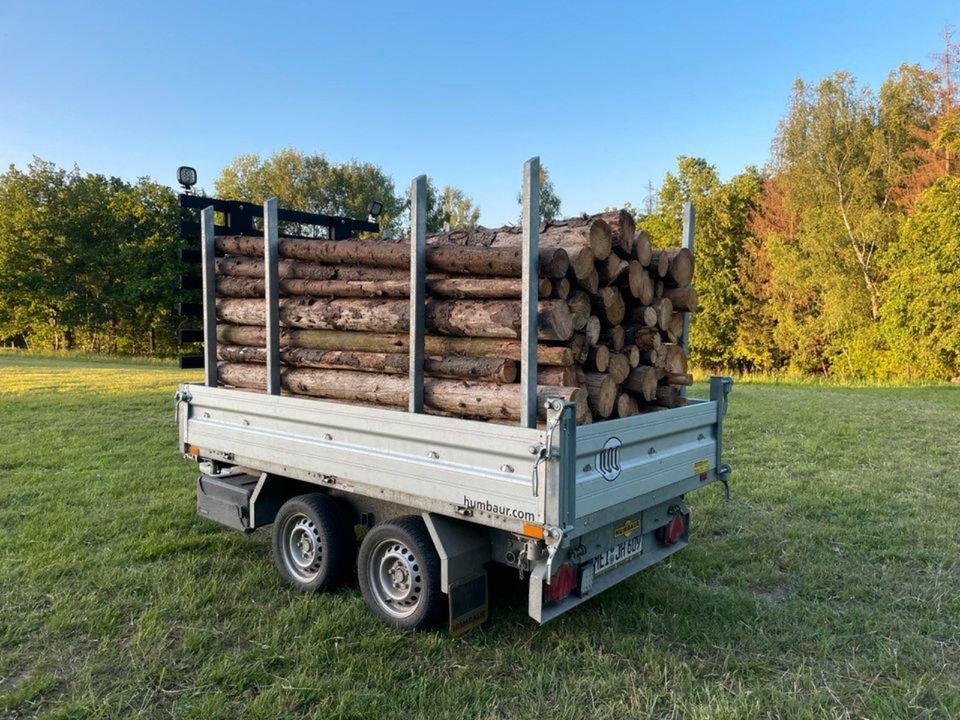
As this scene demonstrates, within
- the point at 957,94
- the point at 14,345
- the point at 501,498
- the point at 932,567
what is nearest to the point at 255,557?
the point at 501,498

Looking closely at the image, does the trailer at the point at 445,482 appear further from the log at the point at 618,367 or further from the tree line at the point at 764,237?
the tree line at the point at 764,237

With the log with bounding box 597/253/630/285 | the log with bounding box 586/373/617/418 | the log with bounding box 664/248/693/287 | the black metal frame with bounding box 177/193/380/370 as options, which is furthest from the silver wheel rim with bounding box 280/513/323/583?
the log with bounding box 664/248/693/287

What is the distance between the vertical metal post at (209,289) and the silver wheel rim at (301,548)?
4.73 ft

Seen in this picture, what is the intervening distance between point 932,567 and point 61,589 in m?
6.13

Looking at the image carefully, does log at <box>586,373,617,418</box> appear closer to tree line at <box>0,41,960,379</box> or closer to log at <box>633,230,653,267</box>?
log at <box>633,230,653,267</box>

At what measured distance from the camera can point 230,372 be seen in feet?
16.7

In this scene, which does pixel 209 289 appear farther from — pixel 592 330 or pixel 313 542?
pixel 592 330

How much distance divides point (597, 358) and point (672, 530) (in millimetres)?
1460

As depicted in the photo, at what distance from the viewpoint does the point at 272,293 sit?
4.51 metres

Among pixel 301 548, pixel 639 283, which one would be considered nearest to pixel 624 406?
pixel 639 283

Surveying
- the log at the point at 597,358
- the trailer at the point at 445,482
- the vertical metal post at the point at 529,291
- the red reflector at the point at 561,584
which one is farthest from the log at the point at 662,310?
the red reflector at the point at 561,584

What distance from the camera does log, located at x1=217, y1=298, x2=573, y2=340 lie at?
3.46m

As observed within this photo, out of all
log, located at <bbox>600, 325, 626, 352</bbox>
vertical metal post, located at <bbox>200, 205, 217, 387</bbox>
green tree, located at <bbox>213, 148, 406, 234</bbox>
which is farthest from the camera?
green tree, located at <bbox>213, 148, 406, 234</bbox>

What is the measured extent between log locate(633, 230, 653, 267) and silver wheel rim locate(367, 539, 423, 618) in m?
2.24
